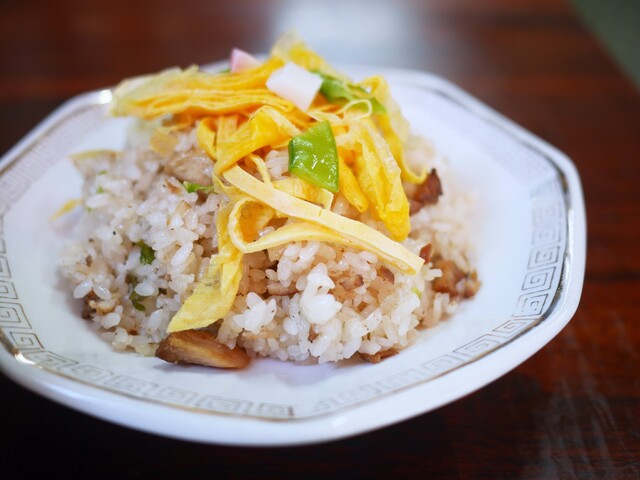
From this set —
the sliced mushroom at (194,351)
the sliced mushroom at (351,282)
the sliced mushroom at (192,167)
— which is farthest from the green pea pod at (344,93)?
the sliced mushroom at (194,351)

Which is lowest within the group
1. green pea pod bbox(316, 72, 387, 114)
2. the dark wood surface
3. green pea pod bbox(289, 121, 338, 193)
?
the dark wood surface

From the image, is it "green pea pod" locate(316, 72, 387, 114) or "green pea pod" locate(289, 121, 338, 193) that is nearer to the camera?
"green pea pod" locate(289, 121, 338, 193)

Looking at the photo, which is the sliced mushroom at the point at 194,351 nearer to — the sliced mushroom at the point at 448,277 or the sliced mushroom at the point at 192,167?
the sliced mushroom at the point at 192,167

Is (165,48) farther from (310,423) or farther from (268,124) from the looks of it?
(310,423)

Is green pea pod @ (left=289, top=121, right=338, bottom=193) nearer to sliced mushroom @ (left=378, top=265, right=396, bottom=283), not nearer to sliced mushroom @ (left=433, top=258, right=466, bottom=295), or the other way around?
sliced mushroom @ (left=378, top=265, right=396, bottom=283)

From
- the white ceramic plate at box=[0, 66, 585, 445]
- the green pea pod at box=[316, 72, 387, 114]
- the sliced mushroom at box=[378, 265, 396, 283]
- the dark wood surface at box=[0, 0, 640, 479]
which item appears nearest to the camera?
the white ceramic plate at box=[0, 66, 585, 445]

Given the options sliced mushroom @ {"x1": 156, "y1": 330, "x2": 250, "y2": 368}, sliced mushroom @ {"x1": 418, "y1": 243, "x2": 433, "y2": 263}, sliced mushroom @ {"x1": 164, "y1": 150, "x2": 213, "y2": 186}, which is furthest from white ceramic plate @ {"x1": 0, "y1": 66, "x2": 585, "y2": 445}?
sliced mushroom @ {"x1": 164, "y1": 150, "x2": 213, "y2": 186}

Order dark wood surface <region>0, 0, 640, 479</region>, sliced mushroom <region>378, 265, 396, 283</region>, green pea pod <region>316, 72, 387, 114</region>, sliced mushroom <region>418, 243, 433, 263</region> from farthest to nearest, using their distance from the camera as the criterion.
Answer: green pea pod <region>316, 72, 387, 114</region>, sliced mushroom <region>418, 243, 433, 263</region>, sliced mushroom <region>378, 265, 396, 283</region>, dark wood surface <region>0, 0, 640, 479</region>

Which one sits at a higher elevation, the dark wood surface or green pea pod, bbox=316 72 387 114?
green pea pod, bbox=316 72 387 114

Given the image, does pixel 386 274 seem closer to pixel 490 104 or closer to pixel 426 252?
pixel 426 252
